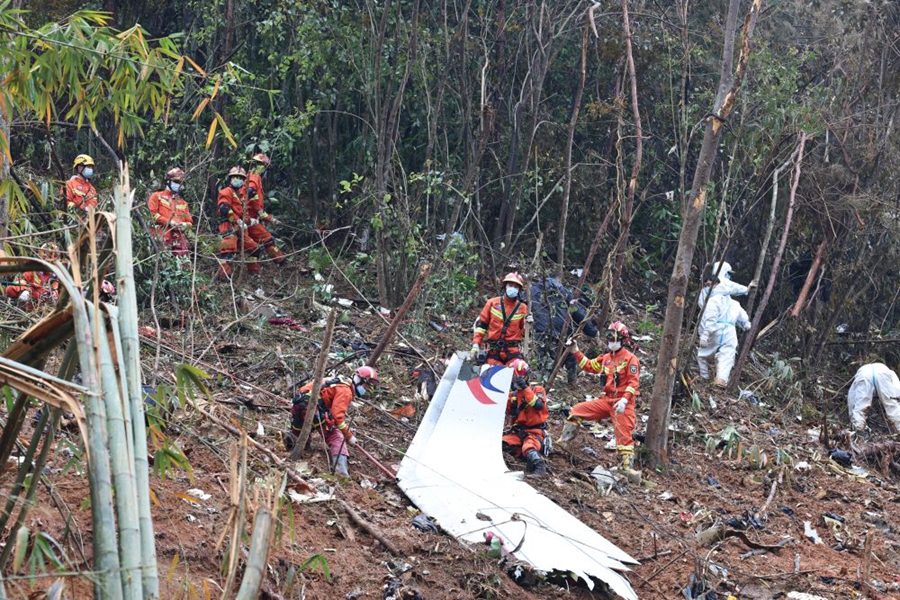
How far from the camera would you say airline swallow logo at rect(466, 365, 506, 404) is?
28.9 feet

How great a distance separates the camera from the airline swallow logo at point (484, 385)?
8797 millimetres

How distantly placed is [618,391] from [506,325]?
117 centimetres

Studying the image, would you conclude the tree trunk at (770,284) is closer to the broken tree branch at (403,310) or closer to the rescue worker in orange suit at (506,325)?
the rescue worker in orange suit at (506,325)

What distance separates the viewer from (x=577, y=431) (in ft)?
32.8

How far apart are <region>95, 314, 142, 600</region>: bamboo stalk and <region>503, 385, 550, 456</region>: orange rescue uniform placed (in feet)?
21.6

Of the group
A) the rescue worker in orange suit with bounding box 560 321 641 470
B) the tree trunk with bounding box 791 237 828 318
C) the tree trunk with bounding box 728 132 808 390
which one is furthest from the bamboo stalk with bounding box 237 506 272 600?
A: the tree trunk with bounding box 791 237 828 318

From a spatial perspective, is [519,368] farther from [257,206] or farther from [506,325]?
[257,206]

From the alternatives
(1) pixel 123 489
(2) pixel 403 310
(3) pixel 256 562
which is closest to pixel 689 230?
(2) pixel 403 310

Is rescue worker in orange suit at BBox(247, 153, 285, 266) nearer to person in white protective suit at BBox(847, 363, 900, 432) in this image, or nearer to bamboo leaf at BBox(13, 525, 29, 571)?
person in white protective suit at BBox(847, 363, 900, 432)

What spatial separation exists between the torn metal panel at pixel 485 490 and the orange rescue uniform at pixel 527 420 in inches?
10.8

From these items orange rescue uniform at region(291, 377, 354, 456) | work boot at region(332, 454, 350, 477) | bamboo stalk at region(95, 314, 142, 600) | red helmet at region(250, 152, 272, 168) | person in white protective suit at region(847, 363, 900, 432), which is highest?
bamboo stalk at region(95, 314, 142, 600)

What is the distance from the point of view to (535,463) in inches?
349

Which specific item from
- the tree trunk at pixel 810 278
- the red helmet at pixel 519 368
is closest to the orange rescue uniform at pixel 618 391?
the red helmet at pixel 519 368

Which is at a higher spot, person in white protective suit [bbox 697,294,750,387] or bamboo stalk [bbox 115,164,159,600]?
bamboo stalk [bbox 115,164,159,600]
